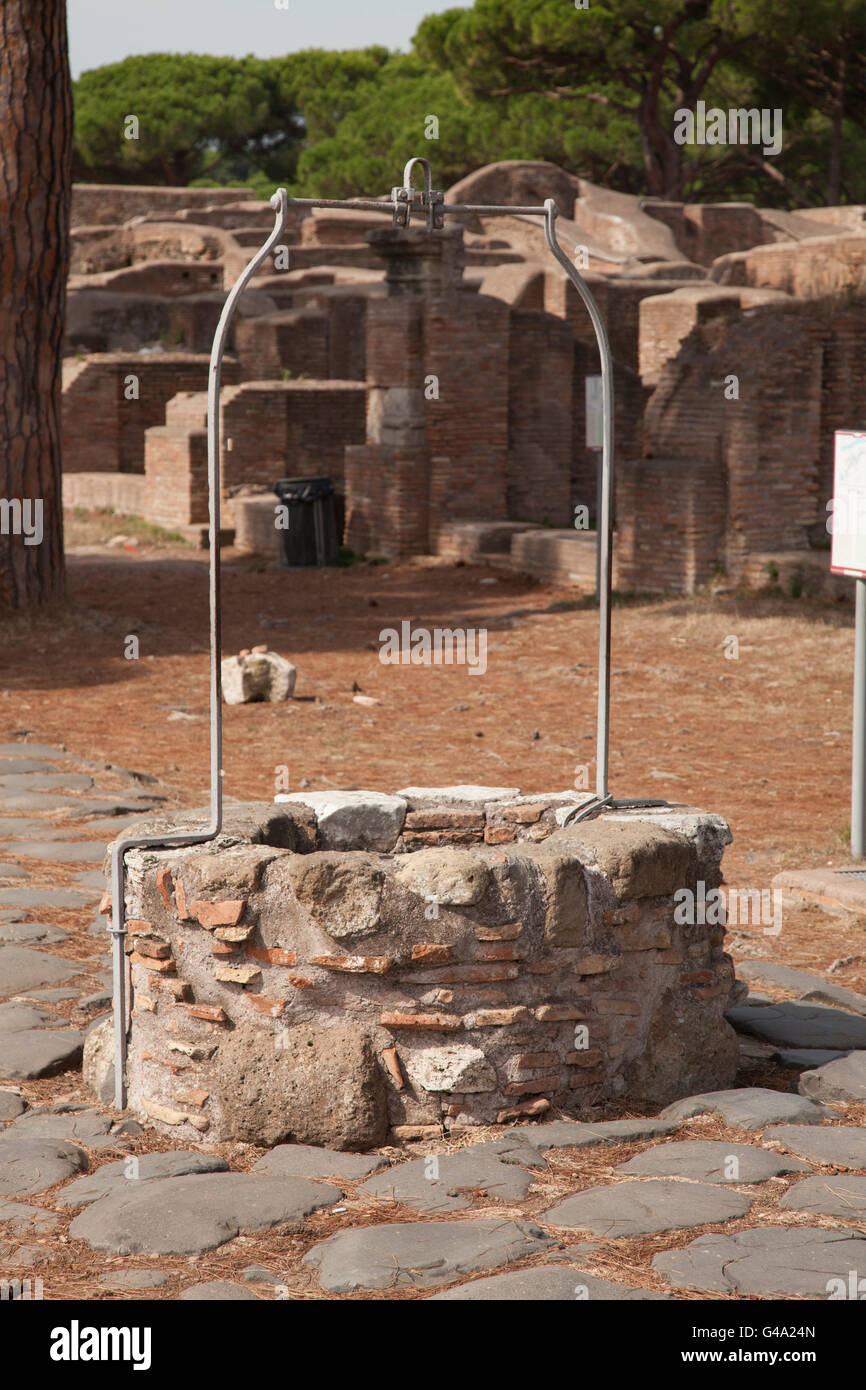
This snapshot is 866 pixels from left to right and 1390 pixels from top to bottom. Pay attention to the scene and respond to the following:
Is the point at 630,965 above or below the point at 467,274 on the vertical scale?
below

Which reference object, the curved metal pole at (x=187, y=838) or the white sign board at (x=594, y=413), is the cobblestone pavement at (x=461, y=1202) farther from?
the white sign board at (x=594, y=413)

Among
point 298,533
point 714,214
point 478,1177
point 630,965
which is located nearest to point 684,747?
point 630,965

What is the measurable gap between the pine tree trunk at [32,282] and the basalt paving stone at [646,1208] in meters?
9.49

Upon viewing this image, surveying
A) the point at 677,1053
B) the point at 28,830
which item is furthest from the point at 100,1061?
the point at 28,830

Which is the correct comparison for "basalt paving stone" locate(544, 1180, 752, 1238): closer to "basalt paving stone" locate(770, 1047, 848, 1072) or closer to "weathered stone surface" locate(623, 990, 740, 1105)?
"weathered stone surface" locate(623, 990, 740, 1105)

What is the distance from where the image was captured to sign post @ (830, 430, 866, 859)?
6578mm

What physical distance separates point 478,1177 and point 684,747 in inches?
221

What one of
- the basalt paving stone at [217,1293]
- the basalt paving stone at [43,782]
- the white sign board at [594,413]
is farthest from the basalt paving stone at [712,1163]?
the white sign board at [594,413]

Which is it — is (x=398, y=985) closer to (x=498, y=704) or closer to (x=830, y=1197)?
(x=830, y=1197)

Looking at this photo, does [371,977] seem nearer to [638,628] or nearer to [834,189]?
[638,628]

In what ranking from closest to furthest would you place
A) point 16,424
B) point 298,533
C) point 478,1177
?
point 478,1177, point 16,424, point 298,533

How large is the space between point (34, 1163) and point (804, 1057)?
86.2 inches

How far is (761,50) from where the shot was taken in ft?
110

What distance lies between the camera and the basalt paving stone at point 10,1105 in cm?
404
